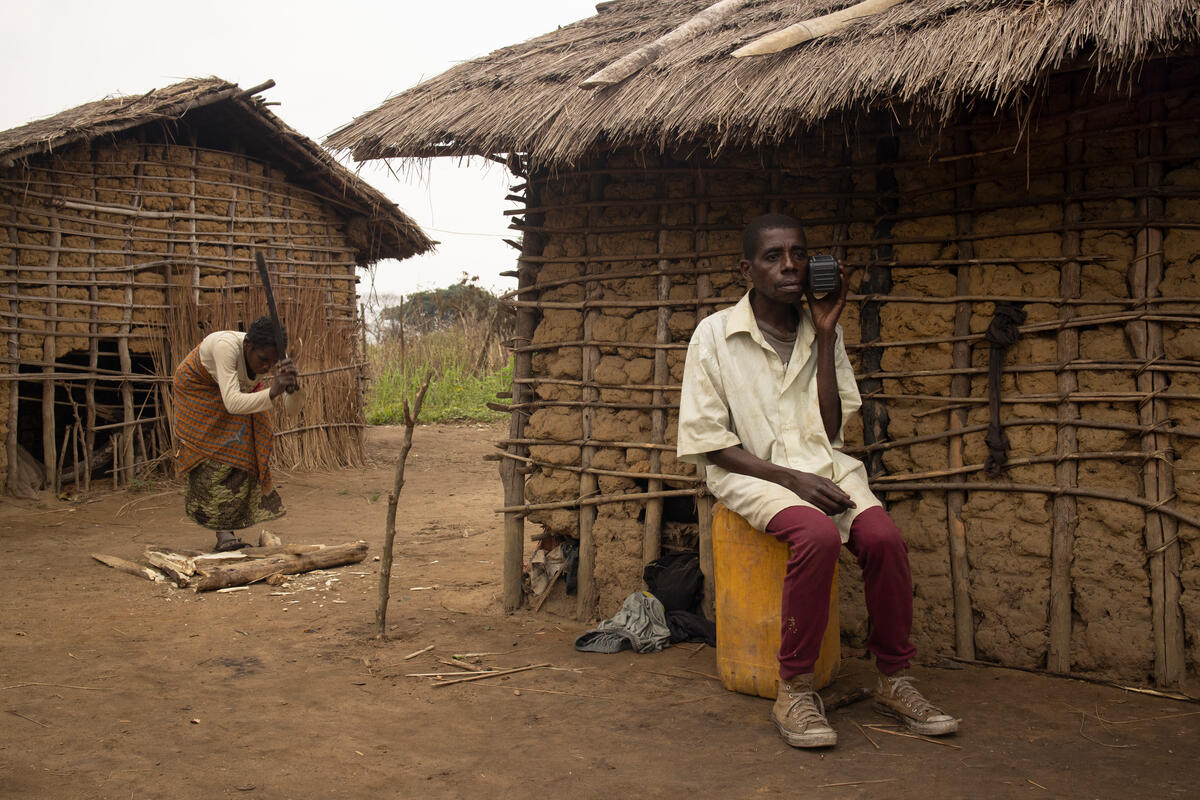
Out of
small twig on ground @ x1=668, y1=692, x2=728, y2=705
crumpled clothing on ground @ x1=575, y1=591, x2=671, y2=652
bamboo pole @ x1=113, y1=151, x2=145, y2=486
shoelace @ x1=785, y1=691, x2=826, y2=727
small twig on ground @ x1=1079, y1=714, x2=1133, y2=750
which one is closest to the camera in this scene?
small twig on ground @ x1=1079, y1=714, x2=1133, y2=750

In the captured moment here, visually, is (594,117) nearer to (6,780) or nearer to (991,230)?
(991,230)

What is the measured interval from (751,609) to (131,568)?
Answer: 13.4 ft

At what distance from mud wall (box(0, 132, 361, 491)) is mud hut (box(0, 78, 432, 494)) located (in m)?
0.01

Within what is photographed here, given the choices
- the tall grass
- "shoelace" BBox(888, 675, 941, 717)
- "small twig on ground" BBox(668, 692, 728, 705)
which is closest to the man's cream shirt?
"shoelace" BBox(888, 675, 941, 717)

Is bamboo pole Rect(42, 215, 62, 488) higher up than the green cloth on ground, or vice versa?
bamboo pole Rect(42, 215, 62, 488)

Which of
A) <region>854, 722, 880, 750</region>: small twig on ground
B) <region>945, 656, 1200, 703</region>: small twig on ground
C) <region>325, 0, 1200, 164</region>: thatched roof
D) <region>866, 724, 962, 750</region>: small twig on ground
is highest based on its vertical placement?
<region>325, 0, 1200, 164</region>: thatched roof

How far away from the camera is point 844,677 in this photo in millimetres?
3623

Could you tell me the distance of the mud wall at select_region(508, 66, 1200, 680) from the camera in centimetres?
337

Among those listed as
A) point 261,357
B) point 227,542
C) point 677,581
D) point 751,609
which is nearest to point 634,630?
point 677,581

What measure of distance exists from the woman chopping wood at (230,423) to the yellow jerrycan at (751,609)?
2.76 meters

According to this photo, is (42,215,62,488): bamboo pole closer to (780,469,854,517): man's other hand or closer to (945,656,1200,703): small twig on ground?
(780,469,854,517): man's other hand

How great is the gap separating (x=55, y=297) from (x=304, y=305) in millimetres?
2171

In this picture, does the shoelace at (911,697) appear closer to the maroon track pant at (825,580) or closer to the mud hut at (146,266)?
the maroon track pant at (825,580)

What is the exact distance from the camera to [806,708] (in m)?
3.02
